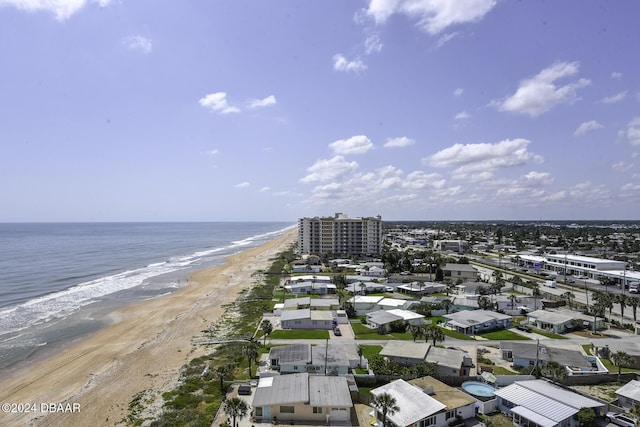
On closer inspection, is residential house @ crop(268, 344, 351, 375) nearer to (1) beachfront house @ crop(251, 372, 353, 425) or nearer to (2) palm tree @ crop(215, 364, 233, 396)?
(2) palm tree @ crop(215, 364, 233, 396)

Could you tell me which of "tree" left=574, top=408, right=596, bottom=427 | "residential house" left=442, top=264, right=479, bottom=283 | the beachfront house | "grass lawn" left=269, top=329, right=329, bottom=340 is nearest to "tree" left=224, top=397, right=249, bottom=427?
the beachfront house

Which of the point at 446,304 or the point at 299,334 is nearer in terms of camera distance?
the point at 299,334

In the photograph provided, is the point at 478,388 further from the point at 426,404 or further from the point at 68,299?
the point at 68,299

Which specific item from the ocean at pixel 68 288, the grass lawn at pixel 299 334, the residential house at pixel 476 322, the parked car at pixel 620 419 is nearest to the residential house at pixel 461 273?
the residential house at pixel 476 322

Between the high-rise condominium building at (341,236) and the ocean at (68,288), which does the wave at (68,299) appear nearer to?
the ocean at (68,288)

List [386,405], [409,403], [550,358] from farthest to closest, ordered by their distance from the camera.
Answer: [550,358]
[409,403]
[386,405]

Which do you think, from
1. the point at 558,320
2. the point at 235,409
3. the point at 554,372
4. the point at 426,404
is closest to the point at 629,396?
the point at 554,372
